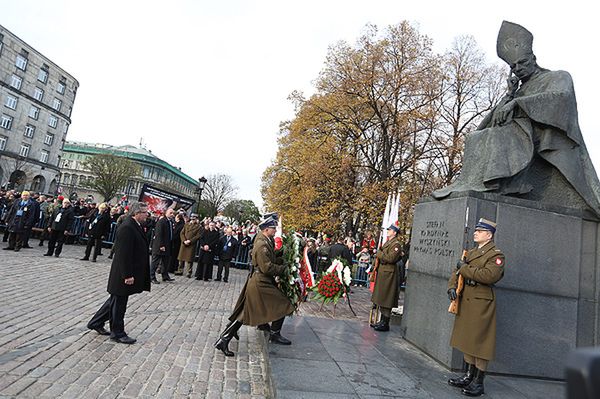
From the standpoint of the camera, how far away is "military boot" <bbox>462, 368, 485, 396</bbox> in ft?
14.0

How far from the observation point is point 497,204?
17.8 feet

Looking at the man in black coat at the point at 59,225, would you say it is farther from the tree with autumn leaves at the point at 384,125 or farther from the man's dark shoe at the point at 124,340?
the tree with autumn leaves at the point at 384,125

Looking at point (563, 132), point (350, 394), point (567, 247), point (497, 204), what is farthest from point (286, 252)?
point (563, 132)

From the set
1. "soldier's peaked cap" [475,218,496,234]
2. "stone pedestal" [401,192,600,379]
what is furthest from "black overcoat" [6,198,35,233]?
"soldier's peaked cap" [475,218,496,234]

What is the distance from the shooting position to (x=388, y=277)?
781 cm

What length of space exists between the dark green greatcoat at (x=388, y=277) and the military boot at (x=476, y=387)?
125 inches

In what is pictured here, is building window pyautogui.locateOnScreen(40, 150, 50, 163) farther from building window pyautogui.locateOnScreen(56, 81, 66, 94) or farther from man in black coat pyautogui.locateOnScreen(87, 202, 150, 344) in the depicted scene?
man in black coat pyautogui.locateOnScreen(87, 202, 150, 344)

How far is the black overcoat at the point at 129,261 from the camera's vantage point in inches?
223

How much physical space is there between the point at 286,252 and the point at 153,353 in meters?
2.44

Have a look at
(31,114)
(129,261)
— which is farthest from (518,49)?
(31,114)

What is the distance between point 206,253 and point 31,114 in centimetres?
5788

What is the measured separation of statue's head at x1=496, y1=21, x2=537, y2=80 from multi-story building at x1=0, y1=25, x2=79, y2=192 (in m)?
57.4

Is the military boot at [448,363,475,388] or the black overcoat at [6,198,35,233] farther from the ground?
the black overcoat at [6,198,35,233]

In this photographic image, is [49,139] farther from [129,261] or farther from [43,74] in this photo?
[129,261]
